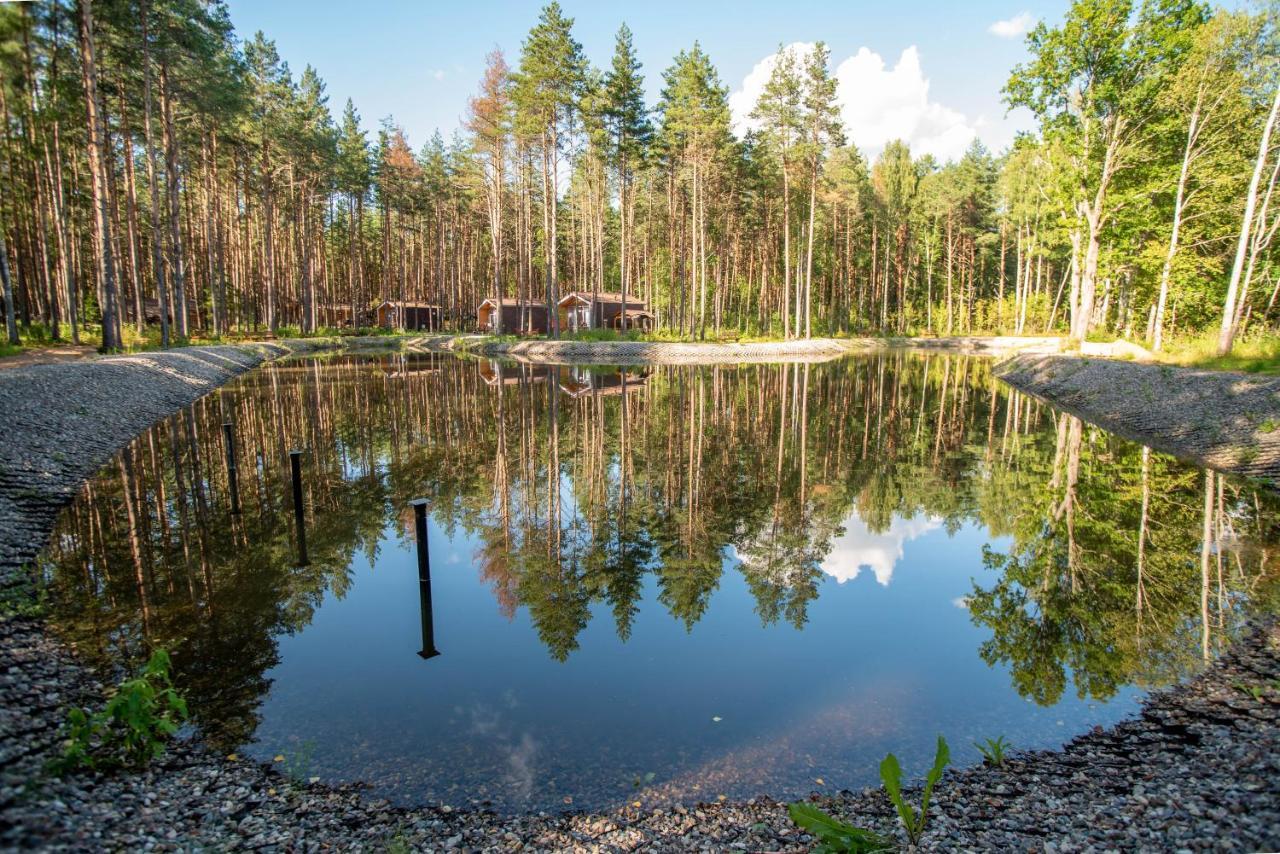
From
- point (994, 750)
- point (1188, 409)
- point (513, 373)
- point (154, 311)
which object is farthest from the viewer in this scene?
point (154, 311)

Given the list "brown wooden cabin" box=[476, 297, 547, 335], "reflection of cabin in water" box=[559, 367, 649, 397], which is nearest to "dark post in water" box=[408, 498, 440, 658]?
"reflection of cabin in water" box=[559, 367, 649, 397]

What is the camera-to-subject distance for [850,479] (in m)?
15.7

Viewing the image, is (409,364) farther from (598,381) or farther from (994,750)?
(994,750)

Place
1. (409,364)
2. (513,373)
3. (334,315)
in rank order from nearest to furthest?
(513,373) → (409,364) → (334,315)

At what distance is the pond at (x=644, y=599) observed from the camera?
598cm

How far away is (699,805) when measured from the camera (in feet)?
16.7

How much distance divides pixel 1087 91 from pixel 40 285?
53940mm

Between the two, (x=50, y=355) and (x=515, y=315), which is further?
(x=515, y=315)

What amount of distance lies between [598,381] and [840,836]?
3002 centimetres

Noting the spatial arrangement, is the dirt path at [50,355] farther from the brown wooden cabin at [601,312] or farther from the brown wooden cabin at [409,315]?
the brown wooden cabin at [409,315]

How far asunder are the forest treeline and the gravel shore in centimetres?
2456

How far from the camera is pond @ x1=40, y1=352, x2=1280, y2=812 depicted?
5977mm

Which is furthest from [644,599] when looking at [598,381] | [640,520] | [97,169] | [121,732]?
[97,169]

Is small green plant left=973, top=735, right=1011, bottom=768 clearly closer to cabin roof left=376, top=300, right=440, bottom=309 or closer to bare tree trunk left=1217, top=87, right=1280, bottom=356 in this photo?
bare tree trunk left=1217, top=87, right=1280, bottom=356
